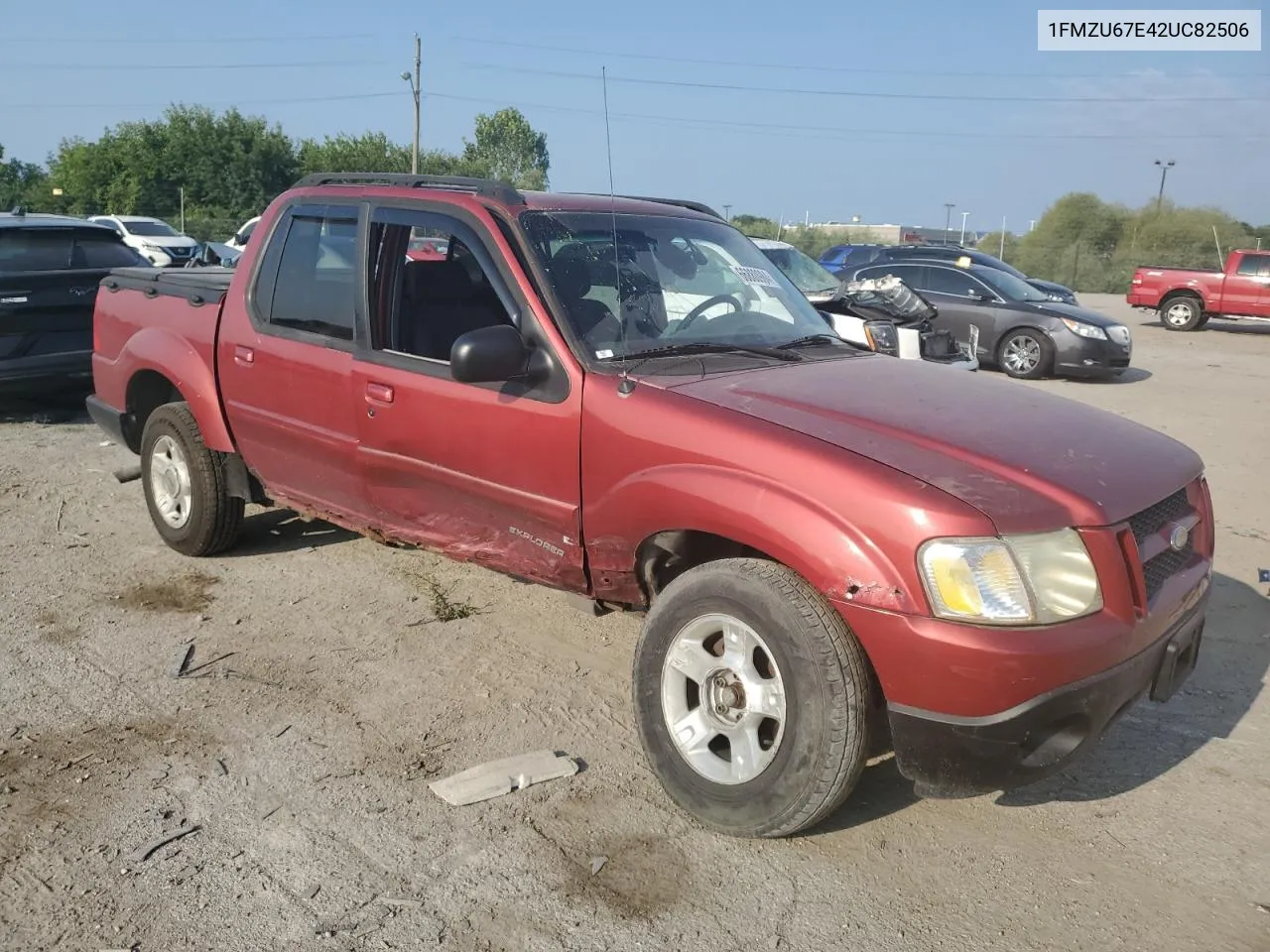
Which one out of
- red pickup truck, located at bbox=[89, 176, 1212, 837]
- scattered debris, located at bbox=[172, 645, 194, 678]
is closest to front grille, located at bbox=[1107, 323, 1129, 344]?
red pickup truck, located at bbox=[89, 176, 1212, 837]

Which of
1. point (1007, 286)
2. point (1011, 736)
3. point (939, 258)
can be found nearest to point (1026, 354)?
point (1007, 286)

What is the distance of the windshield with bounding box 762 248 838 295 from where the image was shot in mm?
12844

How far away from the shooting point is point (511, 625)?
4.88 meters

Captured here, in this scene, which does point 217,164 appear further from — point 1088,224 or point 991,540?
point 991,540

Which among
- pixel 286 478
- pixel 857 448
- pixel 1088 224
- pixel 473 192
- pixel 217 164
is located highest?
pixel 217 164

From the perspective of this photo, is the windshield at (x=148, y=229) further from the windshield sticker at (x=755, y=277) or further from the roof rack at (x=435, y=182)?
the windshield sticker at (x=755, y=277)

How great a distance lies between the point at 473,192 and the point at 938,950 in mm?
3092

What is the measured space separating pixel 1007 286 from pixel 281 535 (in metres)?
11.9

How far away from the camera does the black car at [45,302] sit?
8484mm

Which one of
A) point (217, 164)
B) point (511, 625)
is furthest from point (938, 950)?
point (217, 164)

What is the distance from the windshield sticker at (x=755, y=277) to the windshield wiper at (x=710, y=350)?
19.3 inches

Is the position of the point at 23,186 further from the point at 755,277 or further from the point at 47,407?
the point at 755,277

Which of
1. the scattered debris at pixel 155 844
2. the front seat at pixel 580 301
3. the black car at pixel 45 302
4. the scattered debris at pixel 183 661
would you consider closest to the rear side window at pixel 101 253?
the black car at pixel 45 302

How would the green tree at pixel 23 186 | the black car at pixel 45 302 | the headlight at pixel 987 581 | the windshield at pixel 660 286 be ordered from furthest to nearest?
the green tree at pixel 23 186 < the black car at pixel 45 302 < the windshield at pixel 660 286 < the headlight at pixel 987 581
